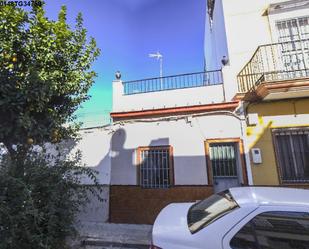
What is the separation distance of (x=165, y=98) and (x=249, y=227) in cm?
544

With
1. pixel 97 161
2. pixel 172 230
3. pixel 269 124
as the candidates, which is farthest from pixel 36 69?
pixel 269 124

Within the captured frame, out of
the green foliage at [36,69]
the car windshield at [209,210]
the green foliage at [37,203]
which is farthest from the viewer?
the green foliage at [36,69]

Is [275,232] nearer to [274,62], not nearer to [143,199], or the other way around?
[143,199]

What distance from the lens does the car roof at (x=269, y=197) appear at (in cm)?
248

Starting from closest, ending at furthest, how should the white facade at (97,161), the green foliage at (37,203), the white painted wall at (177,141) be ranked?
the green foliage at (37,203) < the white painted wall at (177,141) < the white facade at (97,161)

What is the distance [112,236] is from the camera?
18.8 feet

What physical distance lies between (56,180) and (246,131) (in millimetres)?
4979

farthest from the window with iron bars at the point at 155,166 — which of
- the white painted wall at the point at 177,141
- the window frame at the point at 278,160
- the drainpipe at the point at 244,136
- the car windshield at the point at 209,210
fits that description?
the car windshield at the point at 209,210

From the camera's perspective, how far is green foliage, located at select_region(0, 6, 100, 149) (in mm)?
5121

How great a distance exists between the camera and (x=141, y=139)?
284 inches

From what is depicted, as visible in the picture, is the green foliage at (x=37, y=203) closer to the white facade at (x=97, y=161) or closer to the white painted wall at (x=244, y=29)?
the white facade at (x=97, y=161)

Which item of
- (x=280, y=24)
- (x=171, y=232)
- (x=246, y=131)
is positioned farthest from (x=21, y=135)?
(x=280, y=24)

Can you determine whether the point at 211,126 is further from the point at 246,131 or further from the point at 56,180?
the point at 56,180

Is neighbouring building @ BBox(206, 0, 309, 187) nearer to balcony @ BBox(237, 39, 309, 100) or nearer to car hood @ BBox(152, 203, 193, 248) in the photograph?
balcony @ BBox(237, 39, 309, 100)
